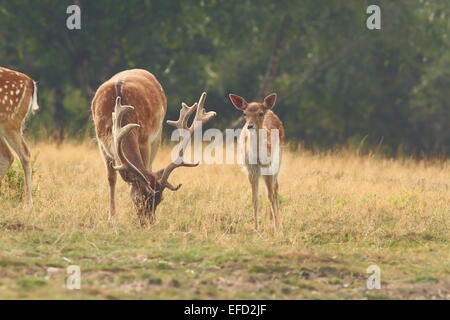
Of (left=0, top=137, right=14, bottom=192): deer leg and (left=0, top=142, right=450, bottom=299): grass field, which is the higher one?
A: (left=0, top=137, right=14, bottom=192): deer leg

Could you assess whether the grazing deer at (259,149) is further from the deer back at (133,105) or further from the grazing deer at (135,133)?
the deer back at (133,105)

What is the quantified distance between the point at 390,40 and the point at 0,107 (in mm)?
16003

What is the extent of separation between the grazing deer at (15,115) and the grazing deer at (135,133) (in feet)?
3.02

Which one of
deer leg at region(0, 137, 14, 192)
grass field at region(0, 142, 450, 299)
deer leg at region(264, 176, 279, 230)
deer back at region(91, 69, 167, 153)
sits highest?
deer back at region(91, 69, 167, 153)

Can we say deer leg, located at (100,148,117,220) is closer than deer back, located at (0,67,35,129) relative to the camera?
Yes

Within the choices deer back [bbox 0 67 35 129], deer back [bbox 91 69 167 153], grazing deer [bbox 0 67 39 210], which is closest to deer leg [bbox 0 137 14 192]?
grazing deer [bbox 0 67 39 210]

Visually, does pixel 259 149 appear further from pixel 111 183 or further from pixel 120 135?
pixel 111 183

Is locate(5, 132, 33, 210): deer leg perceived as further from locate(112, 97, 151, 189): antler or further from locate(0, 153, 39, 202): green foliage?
locate(112, 97, 151, 189): antler

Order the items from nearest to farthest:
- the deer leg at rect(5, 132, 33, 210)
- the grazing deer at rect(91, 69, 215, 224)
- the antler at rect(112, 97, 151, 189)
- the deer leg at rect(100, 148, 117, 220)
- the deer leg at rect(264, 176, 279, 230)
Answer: the antler at rect(112, 97, 151, 189) < the grazing deer at rect(91, 69, 215, 224) < the deer leg at rect(264, 176, 279, 230) < the deer leg at rect(100, 148, 117, 220) < the deer leg at rect(5, 132, 33, 210)

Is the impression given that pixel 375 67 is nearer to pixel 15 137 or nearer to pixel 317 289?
pixel 15 137

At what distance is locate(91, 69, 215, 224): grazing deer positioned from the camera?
11047 millimetres

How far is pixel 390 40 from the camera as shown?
2639cm

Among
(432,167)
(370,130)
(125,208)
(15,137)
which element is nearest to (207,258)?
(125,208)

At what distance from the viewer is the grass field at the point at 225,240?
8578 millimetres
